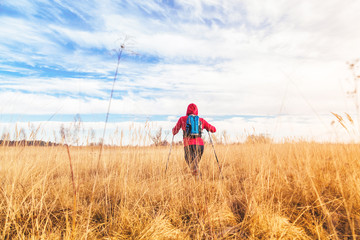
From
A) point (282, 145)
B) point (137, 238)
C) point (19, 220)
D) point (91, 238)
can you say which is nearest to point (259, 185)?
point (137, 238)

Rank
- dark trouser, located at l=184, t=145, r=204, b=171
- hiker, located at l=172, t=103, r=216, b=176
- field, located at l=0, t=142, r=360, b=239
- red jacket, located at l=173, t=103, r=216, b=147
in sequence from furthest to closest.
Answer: red jacket, located at l=173, t=103, r=216, b=147
hiker, located at l=172, t=103, r=216, b=176
dark trouser, located at l=184, t=145, r=204, b=171
field, located at l=0, t=142, r=360, b=239

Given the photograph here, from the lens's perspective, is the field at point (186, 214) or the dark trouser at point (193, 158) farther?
the dark trouser at point (193, 158)

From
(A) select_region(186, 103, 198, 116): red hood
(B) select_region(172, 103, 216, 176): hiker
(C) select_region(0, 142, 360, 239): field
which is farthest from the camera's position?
(A) select_region(186, 103, 198, 116): red hood

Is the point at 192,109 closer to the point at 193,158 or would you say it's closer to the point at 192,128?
the point at 192,128

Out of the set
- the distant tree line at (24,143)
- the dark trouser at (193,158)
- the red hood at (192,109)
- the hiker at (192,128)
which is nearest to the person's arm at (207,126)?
the hiker at (192,128)

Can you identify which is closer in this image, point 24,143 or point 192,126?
point 24,143

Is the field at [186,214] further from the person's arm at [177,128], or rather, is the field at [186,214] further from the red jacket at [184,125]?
the person's arm at [177,128]

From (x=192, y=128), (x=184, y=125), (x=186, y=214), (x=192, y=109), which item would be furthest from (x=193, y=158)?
(x=186, y=214)

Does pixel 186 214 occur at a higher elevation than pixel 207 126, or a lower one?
lower

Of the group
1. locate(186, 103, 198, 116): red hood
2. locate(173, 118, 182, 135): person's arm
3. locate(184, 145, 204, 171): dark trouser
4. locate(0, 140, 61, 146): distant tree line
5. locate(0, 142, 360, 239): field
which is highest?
locate(186, 103, 198, 116): red hood

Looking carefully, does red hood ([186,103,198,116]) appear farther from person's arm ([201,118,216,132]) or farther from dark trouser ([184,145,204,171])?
dark trouser ([184,145,204,171])

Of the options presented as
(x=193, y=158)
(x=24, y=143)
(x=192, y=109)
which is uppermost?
(x=192, y=109)

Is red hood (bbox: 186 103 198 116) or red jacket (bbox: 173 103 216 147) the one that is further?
red hood (bbox: 186 103 198 116)

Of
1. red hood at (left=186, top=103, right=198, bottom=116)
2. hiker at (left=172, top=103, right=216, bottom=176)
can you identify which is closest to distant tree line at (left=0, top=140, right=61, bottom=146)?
hiker at (left=172, top=103, right=216, bottom=176)
